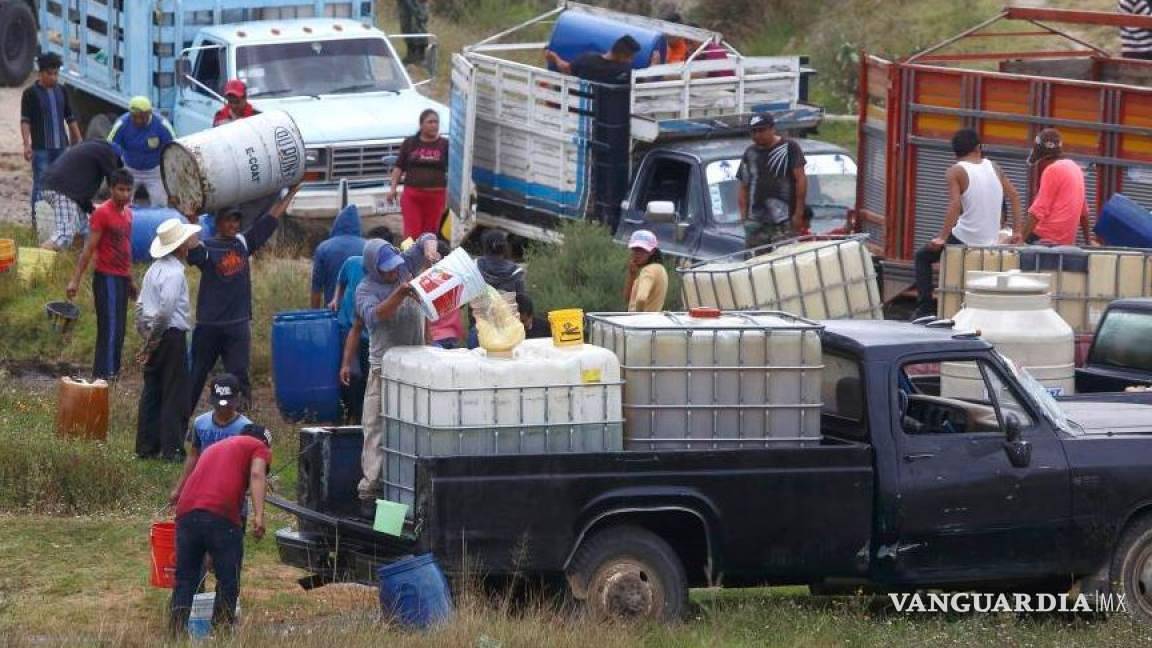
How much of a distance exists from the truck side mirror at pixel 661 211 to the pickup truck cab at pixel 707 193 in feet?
0.03

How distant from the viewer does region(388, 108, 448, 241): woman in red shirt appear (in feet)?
57.0

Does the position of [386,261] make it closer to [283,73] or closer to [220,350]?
[220,350]

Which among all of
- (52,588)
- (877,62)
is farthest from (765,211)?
(52,588)

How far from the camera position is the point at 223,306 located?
41.7 feet

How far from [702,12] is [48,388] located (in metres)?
15.0

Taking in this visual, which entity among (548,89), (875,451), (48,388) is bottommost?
(48,388)

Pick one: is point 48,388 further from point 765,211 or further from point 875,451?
point 875,451

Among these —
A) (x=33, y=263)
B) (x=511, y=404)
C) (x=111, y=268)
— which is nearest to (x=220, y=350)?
(x=111, y=268)

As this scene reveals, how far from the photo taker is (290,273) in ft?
54.4

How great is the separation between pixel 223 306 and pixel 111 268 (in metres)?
1.43

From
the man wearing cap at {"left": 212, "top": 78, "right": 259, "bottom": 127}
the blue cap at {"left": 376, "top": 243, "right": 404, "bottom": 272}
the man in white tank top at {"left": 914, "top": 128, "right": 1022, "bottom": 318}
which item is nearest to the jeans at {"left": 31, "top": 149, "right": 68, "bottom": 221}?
the man wearing cap at {"left": 212, "top": 78, "right": 259, "bottom": 127}

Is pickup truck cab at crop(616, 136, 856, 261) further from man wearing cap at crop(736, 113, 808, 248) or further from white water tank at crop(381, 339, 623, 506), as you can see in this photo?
white water tank at crop(381, 339, 623, 506)

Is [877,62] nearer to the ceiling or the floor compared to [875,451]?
nearer to the ceiling

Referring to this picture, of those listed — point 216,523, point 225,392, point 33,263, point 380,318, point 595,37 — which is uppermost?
point 595,37
